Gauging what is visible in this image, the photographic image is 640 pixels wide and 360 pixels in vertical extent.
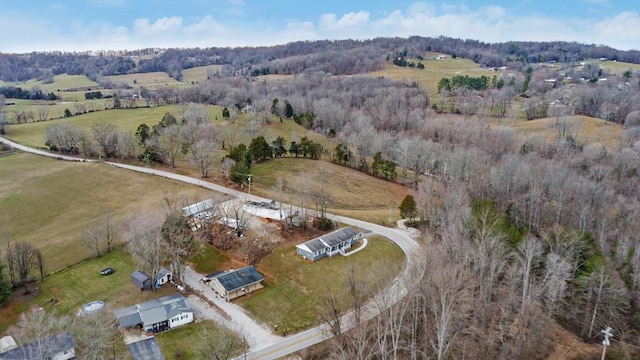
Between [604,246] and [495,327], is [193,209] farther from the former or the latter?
[604,246]

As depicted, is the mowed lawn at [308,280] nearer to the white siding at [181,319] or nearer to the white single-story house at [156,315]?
the white siding at [181,319]

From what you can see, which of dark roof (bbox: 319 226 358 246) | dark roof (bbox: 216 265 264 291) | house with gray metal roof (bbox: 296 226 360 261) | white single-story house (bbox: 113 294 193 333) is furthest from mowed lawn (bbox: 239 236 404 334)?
white single-story house (bbox: 113 294 193 333)

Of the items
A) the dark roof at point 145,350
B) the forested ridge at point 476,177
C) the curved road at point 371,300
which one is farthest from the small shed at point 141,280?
the forested ridge at point 476,177

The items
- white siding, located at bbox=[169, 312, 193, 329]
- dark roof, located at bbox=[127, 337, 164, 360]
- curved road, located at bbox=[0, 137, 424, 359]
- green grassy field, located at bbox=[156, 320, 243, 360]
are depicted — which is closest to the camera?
dark roof, located at bbox=[127, 337, 164, 360]

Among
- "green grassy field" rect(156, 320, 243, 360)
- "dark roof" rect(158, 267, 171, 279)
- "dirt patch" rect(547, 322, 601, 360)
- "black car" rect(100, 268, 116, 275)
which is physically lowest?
"dirt patch" rect(547, 322, 601, 360)

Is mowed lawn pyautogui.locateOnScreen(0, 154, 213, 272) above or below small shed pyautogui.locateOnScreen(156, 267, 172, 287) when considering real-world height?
above

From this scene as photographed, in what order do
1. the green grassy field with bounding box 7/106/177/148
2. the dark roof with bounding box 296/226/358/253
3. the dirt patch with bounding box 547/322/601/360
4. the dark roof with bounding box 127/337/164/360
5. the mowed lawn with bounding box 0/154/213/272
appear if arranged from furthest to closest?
the green grassy field with bounding box 7/106/177/148 → the mowed lawn with bounding box 0/154/213/272 → the dark roof with bounding box 296/226/358/253 → the dirt patch with bounding box 547/322/601/360 → the dark roof with bounding box 127/337/164/360

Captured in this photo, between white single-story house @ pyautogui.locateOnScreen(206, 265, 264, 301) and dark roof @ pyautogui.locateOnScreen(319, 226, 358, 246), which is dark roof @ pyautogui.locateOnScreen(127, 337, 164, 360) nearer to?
white single-story house @ pyautogui.locateOnScreen(206, 265, 264, 301)
